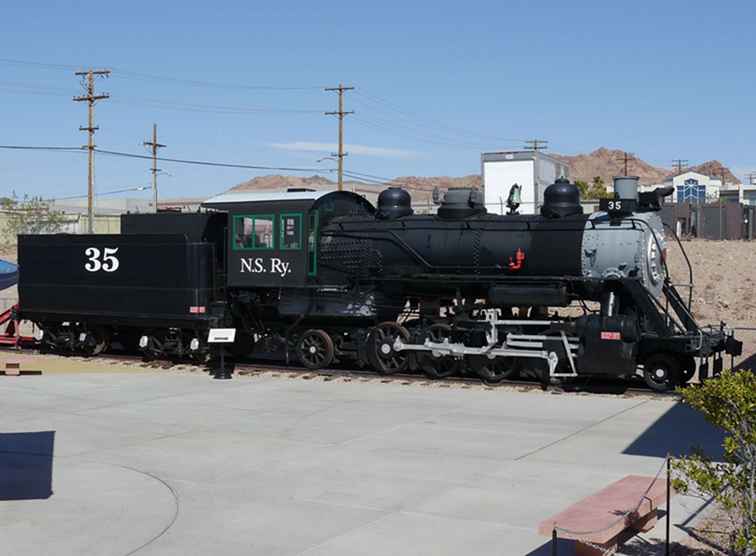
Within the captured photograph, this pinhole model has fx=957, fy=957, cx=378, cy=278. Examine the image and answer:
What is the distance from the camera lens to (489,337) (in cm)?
1791

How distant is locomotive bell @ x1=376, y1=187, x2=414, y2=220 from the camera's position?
64.8 ft

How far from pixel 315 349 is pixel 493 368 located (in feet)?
13.2

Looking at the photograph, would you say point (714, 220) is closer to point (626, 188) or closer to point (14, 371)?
point (626, 188)

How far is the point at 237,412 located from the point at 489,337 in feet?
16.9

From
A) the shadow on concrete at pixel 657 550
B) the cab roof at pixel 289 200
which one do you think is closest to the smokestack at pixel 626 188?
the cab roof at pixel 289 200

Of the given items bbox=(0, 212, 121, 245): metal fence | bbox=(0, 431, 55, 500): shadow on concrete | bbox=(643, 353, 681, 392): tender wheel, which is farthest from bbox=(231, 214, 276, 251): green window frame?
bbox=(0, 212, 121, 245): metal fence

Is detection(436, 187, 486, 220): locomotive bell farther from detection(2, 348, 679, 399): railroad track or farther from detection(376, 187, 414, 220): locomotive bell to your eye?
detection(2, 348, 679, 399): railroad track

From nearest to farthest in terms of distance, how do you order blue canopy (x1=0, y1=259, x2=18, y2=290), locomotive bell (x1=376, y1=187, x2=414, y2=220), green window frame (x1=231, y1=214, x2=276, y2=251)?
1. locomotive bell (x1=376, y1=187, x2=414, y2=220)
2. green window frame (x1=231, y1=214, x2=276, y2=251)
3. blue canopy (x1=0, y1=259, x2=18, y2=290)

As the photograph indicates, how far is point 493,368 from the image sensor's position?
18.2m

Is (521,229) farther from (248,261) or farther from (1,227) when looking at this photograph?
(1,227)

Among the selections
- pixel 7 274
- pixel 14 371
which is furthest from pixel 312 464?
pixel 7 274

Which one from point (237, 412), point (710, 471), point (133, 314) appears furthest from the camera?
point (133, 314)

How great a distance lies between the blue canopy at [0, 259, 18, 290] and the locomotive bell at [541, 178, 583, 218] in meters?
13.7

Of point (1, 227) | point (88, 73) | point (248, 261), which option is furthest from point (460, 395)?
point (1, 227)
